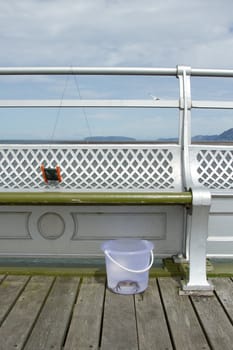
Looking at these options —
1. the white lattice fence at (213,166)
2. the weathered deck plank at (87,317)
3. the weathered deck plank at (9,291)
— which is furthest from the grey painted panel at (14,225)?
the white lattice fence at (213,166)

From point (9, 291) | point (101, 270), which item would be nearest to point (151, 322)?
point (101, 270)

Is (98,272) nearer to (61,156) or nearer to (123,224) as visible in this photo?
(123,224)

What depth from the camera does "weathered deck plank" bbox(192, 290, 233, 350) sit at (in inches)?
73.3

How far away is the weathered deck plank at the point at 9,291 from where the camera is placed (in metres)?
2.24

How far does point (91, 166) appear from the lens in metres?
3.06

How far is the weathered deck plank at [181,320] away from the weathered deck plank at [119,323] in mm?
225

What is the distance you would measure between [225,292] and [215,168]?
1059mm

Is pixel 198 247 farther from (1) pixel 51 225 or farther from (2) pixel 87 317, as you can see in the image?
(1) pixel 51 225

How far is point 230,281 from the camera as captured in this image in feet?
8.70

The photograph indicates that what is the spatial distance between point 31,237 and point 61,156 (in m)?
0.76

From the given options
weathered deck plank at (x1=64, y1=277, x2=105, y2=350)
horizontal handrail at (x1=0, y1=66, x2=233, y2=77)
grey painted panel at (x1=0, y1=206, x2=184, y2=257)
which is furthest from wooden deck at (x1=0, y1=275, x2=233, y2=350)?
horizontal handrail at (x1=0, y1=66, x2=233, y2=77)

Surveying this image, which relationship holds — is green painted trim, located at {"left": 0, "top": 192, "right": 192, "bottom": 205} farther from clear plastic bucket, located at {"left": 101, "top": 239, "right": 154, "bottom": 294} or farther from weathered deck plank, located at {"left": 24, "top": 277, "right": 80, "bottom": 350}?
weathered deck plank, located at {"left": 24, "top": 277, "right": 80, "bottom": 350}

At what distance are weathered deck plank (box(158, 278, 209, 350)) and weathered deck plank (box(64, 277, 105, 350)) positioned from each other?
0.43m

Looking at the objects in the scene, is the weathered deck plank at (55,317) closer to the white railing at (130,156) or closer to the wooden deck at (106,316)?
the wooden deck at (106,316)
